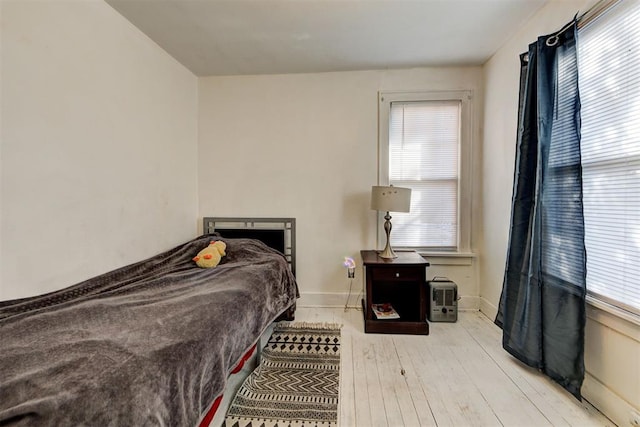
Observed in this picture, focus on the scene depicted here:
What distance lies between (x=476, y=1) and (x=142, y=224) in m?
2.81

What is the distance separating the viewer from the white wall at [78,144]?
1340mm

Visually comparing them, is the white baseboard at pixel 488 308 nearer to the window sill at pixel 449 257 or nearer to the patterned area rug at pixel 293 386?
the window sill at pixel 449 257

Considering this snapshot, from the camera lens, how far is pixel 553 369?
5.21 ft

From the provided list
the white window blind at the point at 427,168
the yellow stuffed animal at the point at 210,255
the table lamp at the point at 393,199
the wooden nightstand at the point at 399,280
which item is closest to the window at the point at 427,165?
the white window blind at the point at 427,168

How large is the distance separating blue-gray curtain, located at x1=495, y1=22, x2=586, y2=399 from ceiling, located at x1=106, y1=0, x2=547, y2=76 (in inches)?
21.1

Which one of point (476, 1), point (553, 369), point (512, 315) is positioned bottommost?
point (553, 369)

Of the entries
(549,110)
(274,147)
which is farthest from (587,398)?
(274,147)

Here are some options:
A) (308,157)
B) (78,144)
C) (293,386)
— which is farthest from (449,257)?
(78,144)

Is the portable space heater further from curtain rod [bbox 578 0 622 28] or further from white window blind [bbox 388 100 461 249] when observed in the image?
curtain rod [bbox 578 0 622 28]

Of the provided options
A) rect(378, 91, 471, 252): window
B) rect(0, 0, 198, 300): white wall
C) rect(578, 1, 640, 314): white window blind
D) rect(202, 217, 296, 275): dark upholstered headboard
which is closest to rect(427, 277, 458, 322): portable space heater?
rect(378, 91, 471, 252): window

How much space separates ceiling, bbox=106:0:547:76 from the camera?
1834mm

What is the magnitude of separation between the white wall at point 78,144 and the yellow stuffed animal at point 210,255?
1.46 feet

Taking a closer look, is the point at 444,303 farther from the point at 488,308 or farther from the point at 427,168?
the point at 427,168

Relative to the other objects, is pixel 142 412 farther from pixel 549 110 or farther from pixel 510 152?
pixel 510 152
